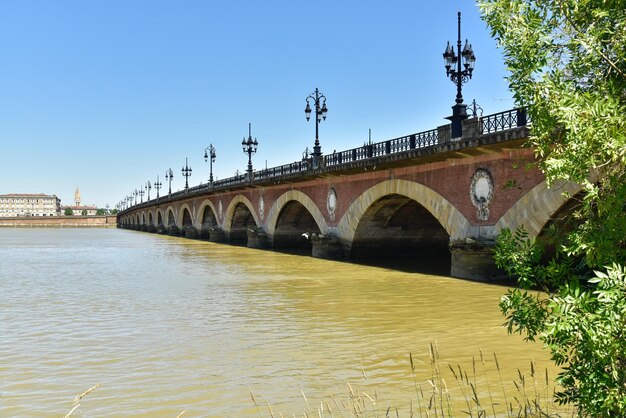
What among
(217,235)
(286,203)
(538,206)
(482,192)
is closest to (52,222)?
(217,235)

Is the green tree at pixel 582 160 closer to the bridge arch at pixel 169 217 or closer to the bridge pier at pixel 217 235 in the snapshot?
the bridge pier at pixel 217 235

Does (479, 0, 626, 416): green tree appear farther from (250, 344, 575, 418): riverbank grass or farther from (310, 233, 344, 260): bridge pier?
(310, 233, 344, 260): bridge pier

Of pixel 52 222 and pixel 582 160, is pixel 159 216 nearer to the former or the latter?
pixel 52 222

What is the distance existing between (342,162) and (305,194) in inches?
226

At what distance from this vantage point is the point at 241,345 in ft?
31.3

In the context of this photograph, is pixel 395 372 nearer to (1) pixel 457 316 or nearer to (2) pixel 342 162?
(1) pixel 457 316

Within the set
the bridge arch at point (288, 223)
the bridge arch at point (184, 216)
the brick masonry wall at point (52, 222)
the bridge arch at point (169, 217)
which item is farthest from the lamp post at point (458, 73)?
the brick masonry wall at point (52, 222)

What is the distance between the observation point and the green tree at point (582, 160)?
12.5 feet

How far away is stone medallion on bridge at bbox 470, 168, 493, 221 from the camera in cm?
1802

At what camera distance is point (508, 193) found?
1720cm

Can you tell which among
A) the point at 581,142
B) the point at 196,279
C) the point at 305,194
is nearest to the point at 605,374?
the point at 581,142

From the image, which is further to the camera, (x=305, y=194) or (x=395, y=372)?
(x=305, y=194)

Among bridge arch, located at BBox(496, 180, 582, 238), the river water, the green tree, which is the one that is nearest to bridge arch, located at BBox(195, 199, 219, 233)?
the river water

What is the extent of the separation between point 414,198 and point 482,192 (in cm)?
409
